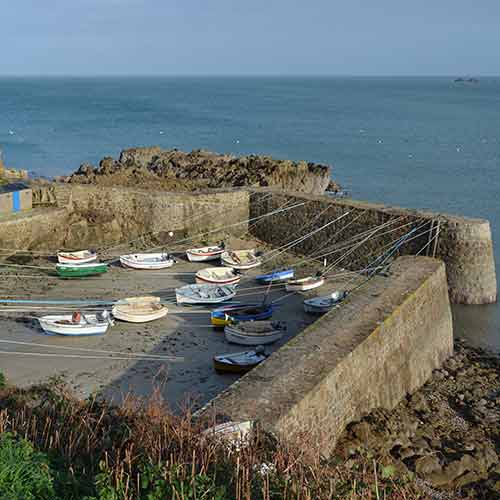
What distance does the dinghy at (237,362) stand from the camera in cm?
1262

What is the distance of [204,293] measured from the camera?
1689 cm

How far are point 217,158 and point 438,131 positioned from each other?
39.6m

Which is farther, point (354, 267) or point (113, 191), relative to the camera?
point (113, 191)

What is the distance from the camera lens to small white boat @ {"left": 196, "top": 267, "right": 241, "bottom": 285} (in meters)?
17.8

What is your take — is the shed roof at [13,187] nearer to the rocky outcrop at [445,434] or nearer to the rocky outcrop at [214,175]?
the rocky outcrop at [214,175]

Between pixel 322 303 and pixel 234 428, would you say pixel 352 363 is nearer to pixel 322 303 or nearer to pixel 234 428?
pixel 234 428

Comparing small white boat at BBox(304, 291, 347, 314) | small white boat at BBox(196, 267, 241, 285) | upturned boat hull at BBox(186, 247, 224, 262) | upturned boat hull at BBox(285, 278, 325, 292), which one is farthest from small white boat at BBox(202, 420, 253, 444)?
upturned boat hull at BBox(186, 247, 224, 262)

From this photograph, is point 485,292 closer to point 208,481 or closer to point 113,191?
point 113,191

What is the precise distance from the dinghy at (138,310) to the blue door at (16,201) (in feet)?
25.3

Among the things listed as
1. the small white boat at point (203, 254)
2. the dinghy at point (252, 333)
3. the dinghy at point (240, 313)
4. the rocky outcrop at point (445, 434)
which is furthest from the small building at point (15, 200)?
the rocky outcrop at point (445, 434)

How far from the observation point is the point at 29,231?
68.0 feet

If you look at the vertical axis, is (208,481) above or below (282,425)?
above

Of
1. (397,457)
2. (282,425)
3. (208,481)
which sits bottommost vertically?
(397,457)

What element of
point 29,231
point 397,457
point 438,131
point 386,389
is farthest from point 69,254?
point 438,131
